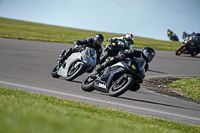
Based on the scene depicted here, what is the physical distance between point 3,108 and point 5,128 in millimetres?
1073

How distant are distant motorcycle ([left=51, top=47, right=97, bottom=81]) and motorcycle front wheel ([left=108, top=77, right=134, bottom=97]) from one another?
1.71m

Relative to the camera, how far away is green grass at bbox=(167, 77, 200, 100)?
1169 cm

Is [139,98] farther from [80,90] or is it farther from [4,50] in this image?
[4,50]

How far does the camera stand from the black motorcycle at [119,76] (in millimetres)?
8645

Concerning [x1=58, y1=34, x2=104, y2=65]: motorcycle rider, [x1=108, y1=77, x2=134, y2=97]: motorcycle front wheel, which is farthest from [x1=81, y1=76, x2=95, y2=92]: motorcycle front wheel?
[x1=58, y1=34, x2=104, y2=65]: motorcycle rider

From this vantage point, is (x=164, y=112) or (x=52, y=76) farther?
(x=52, y=76)

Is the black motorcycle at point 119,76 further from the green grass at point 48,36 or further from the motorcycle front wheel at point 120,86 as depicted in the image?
the green grass at point 48,36

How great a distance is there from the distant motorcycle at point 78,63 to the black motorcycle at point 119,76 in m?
1.28

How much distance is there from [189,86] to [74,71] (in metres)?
4.62

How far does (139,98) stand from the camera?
31.3 ft

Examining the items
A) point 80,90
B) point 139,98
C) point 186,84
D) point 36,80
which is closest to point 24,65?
point 36,80

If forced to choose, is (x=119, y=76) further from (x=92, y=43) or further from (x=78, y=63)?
(x=92, y=43)

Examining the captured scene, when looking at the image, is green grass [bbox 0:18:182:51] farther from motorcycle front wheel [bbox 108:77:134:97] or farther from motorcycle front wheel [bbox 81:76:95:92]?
motorcycle front wheel [bbox 108:77:134:97]

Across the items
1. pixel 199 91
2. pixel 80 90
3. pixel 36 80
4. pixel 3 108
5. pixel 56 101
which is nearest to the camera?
pixel 3 108
